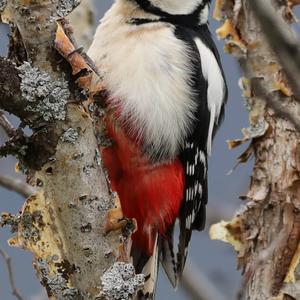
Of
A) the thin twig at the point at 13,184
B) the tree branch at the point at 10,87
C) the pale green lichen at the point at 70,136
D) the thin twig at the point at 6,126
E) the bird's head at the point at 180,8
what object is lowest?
the thin twig at the point at 13,184

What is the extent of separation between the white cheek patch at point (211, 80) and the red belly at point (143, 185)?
265 millimetres

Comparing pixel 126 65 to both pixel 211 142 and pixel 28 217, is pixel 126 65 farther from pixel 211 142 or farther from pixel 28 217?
pixel 28 217

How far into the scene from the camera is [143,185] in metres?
3.48

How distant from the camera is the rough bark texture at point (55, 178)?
234 centimetres

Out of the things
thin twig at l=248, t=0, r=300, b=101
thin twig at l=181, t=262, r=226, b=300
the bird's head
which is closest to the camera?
thin twig at l=248, t=0, r=300, b=101

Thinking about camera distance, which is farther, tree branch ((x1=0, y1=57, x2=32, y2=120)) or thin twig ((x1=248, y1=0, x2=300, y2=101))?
tree branch ((x1=0, y1=57, x2=32, y2=120))

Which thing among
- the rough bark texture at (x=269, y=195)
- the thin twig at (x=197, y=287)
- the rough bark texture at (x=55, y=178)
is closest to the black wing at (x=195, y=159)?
the rough bark texture at (x=269, y=195)

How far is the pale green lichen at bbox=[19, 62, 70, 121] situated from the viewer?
7.70 feet

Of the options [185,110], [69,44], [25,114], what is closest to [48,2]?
[69,44]

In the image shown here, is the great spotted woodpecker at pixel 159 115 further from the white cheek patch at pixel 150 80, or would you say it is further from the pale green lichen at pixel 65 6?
the pale green lichen at pixel 65 6

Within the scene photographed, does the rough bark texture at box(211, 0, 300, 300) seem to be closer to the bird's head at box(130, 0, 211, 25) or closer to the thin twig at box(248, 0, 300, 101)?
the bird's head at box(130, 0, 211, 25)

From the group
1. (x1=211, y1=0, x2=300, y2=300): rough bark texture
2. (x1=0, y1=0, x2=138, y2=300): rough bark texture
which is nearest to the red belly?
(x1=211, y1=0, x2=300, y2=300): rough bark texture

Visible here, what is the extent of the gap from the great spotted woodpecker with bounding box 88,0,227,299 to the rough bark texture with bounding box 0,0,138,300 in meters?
0.85

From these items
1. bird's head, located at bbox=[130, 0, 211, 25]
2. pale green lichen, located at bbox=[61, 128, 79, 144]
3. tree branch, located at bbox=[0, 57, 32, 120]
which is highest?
tree branch, located at bbox=[0, 57, 32, 120]
